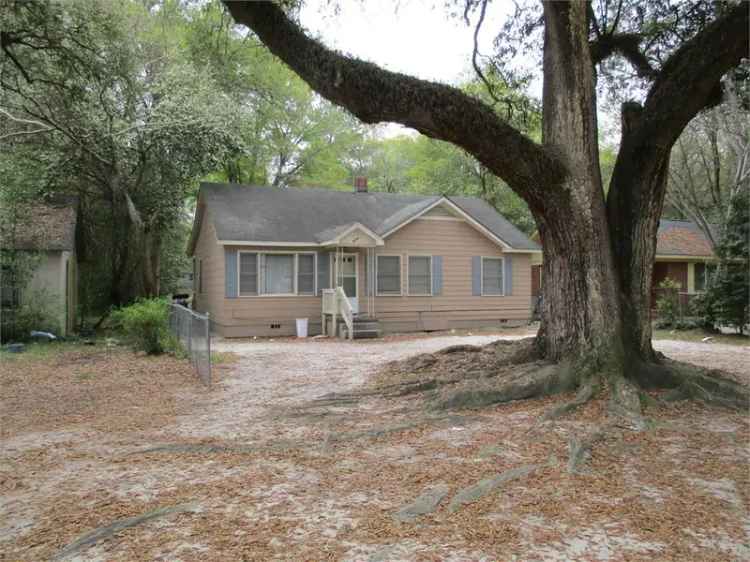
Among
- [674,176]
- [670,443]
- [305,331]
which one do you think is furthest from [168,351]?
[674,176]

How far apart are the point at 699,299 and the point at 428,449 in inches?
604

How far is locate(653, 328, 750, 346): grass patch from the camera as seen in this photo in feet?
50.5

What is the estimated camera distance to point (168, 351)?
12312 mm

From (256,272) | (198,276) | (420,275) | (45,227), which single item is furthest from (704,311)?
(45,227)

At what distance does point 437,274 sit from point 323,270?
3.90 meters

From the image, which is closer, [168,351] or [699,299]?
[168,351]

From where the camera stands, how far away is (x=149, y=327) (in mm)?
11914

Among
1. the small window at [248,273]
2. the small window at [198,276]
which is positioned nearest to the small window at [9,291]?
the small window at [248,273]

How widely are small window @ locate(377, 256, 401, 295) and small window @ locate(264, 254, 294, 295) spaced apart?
2.86 m

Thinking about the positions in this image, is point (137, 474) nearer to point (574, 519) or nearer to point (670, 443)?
point (574, 519)

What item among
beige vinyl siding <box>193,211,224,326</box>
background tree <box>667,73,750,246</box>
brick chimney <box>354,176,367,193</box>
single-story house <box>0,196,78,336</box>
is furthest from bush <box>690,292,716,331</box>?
single-story house <box>0,196,78,336</box>

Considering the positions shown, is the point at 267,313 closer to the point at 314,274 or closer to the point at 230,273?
the point at 230,273

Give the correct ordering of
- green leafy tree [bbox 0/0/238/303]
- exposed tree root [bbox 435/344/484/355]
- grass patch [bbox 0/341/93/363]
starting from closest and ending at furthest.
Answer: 1. exposed tree root [bbox 435/344/484/355]
2. grass patch [bbox 0/341/93/363]
3. green leafy tree [bbox 0/0/238/303]

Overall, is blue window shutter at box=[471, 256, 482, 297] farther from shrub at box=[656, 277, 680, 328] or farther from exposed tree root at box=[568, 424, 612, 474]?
exposed tree root at box=[568, 424, 612, 474]
